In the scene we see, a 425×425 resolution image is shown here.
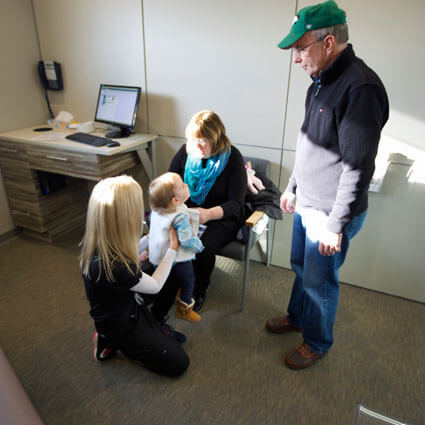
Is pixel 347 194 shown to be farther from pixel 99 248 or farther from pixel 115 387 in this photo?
pixel 115 387

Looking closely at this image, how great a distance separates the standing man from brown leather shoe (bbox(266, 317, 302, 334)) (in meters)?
0.22

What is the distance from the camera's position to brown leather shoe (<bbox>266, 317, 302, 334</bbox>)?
6.48 feet

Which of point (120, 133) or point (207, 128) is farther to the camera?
point (120, 133)

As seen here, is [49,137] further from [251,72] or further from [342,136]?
[342,136]

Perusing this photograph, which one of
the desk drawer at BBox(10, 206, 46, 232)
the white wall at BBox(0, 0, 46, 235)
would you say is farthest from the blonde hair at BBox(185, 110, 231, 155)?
the white wall at BBox(0, 0, 46, 235)

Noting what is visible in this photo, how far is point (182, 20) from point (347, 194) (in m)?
1.74

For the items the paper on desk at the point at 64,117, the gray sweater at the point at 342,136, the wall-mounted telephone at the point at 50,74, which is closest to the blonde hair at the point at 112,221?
the gray sweater at the point at 342,136

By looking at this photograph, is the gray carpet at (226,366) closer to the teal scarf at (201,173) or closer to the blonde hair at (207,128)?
the teal scarf at (201,173)

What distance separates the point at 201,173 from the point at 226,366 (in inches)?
42.1

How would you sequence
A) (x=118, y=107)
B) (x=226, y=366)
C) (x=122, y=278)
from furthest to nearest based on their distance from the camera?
(x=118, y=107)
(x=226, y=366)
(x=122, y=278)

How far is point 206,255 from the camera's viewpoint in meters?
1.93

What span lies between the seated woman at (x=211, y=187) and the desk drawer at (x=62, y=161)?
771mm

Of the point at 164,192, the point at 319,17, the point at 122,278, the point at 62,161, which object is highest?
the point at 319,17

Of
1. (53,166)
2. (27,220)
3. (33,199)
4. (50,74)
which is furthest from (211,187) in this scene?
(50,74)
